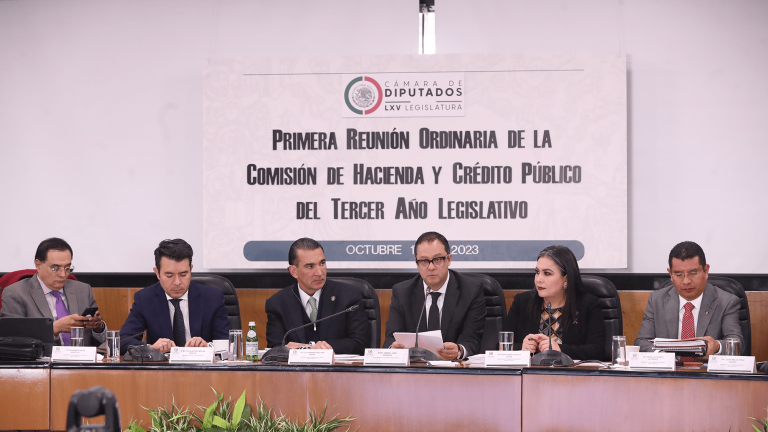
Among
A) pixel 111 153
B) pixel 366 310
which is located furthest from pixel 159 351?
pixel 111 153

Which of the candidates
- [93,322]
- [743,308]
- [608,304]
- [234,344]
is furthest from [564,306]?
[93,322]

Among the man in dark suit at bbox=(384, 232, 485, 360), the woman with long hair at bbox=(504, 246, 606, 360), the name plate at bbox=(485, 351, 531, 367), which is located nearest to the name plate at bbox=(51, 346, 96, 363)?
the man in dark suit at bbox=(384, 232, 485, 360)

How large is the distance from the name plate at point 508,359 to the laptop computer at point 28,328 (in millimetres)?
1766

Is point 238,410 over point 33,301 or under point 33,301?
under

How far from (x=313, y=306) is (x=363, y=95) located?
1388 mm

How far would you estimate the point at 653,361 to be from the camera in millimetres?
2162

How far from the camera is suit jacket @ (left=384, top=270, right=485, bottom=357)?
3.08 m

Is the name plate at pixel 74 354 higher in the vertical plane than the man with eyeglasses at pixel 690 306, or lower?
lower

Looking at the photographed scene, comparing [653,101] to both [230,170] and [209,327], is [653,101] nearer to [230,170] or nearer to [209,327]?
[230,170]

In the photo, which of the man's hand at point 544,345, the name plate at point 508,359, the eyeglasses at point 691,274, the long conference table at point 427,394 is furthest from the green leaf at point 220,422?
the eyeglasses at point 691,274

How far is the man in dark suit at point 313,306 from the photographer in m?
3.18

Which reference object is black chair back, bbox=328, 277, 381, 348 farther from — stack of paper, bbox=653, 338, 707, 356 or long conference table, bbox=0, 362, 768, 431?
stack of paper, bbox=653, 338, 707, 356

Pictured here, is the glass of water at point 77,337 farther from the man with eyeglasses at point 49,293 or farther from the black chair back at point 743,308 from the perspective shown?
the black chair back at point 743,308

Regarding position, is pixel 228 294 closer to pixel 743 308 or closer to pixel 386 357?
pixel 386 357
